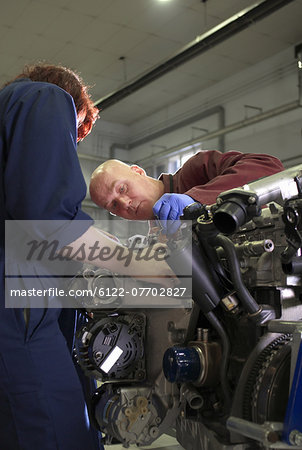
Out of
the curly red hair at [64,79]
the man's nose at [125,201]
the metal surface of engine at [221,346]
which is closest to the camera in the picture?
the metal surface of engine at [221,346]

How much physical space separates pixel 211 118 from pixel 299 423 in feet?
24.3

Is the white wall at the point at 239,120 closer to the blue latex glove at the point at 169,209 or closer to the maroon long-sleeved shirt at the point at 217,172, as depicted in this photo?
the maroon long-sleeved shirt at the point at 217,172

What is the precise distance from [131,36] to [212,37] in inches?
65.8

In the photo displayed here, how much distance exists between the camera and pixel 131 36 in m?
6.64

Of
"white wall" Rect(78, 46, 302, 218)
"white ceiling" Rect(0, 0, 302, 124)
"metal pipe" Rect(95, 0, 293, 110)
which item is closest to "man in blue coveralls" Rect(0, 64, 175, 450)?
"metal pipe" Rect(95, 0, 293, 110)

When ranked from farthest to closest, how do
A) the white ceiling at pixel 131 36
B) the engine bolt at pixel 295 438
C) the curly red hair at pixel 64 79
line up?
the white ceiling at pixel 131 36 < the curly red hair at pixel 64 79 < the engine bolt at pixel 295 438

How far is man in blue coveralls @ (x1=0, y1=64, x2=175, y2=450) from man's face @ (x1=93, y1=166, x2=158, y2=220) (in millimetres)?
715

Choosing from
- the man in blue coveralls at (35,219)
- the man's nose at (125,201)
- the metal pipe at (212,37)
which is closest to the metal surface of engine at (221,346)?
the man in blue coveralls at (35,219)

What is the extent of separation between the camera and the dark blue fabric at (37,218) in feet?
4.45

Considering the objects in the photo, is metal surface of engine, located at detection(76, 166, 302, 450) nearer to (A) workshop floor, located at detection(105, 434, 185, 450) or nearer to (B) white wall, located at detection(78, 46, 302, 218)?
(A) workshop floor, located at detection(105, 434, 185, 450)

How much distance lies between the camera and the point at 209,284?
145 cm

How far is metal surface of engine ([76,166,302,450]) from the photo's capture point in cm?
128

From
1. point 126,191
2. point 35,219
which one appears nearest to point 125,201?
point 126,191

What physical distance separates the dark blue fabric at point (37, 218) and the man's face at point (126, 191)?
729mm
